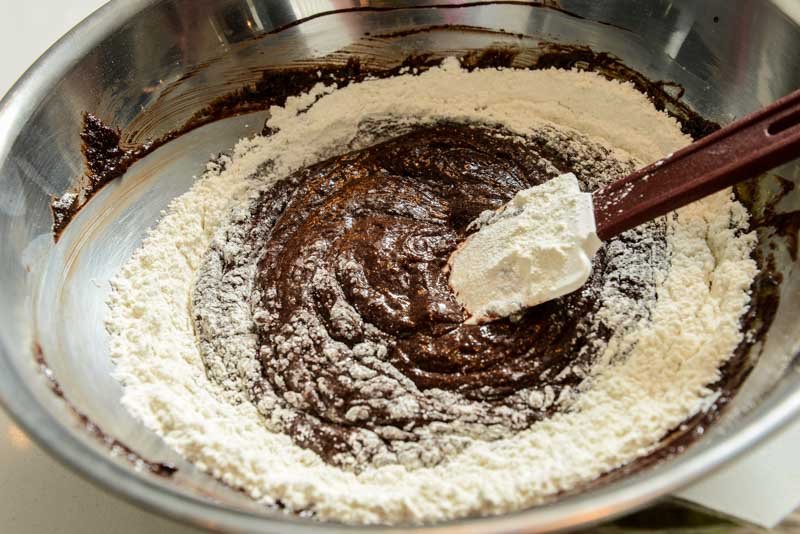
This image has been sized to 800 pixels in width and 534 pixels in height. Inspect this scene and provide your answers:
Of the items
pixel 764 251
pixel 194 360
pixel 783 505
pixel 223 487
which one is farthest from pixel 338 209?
pixel 783 505

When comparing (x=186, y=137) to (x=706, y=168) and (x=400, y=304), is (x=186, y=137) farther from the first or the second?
(x=706, y=168)

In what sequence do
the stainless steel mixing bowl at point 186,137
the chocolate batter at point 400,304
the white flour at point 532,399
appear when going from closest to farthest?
the stainless steel mixing bowl at point 186,137
the white flour at point 532,399
the chocolate batter at point 400,304

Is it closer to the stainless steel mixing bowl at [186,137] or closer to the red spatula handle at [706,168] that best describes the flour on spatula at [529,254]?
the red spatula handle at [706,168]

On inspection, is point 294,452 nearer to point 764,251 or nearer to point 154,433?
point 154,433

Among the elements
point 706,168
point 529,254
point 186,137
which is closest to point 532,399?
point 529,254

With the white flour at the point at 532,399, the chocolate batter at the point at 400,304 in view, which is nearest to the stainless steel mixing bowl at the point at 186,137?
the white flour at the point at 532,399
